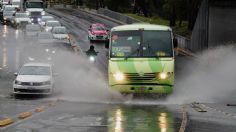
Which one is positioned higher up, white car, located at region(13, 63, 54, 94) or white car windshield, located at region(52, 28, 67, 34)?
white car, located at region(13, 63, 54, 94)

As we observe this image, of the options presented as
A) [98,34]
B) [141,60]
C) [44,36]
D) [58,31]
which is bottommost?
[98,34]

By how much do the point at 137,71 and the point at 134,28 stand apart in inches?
75.2

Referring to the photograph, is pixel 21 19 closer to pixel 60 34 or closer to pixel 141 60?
pixel 60 34

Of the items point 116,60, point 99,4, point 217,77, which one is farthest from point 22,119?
point 99,4

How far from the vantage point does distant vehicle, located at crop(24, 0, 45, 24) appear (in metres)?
80.3

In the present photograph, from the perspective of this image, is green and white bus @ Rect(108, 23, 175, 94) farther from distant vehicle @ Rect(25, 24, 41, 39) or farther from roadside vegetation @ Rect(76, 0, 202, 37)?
roadside vegetation @ Rect(76, 0, 202, 37)

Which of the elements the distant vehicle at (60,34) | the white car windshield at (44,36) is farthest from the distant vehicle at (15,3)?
the white car windshield at (44,36)

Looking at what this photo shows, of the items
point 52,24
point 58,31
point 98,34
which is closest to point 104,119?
point 58,31

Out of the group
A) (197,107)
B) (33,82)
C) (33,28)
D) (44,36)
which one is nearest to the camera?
(197,107)

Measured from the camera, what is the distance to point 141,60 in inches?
953

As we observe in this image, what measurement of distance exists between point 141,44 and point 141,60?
728 millimetres

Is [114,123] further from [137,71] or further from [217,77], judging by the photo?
[217,77]

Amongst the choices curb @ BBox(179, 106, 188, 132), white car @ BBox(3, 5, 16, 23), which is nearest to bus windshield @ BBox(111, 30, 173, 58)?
curb @ BBox(179, 106, 188, 132)

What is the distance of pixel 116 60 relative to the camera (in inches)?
959
